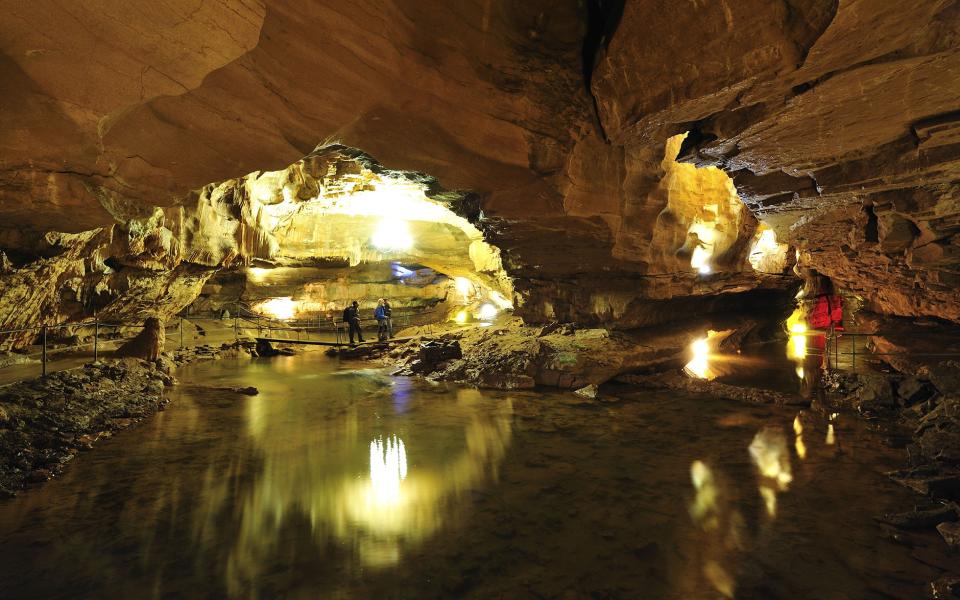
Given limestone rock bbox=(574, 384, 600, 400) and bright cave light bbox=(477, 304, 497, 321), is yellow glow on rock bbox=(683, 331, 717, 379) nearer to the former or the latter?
limestone rock bbox=(574, 384, 600, 400)

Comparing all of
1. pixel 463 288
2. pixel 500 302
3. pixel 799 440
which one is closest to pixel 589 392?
pixel 799 440

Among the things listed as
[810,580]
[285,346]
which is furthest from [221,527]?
[285,346]

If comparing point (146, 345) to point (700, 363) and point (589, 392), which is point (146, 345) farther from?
point (700, 363)

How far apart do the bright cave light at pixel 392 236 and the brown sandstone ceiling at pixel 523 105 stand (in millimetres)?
6842

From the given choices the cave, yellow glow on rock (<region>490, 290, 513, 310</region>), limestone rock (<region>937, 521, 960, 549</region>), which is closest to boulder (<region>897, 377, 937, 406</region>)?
the cave

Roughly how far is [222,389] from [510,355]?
19.4 feet

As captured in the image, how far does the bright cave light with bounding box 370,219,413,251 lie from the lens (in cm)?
1474

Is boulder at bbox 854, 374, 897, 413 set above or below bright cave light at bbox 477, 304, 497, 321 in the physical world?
below

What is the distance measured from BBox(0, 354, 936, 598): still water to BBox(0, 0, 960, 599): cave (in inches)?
1.3

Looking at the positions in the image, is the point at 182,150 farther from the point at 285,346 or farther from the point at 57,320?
the point at 285,346

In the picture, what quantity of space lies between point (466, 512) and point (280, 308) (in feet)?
72.6

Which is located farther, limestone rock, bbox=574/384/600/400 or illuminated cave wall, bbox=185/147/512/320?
illuminated cave wall, bbox=185/147/512/320

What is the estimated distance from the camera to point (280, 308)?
77.0ft

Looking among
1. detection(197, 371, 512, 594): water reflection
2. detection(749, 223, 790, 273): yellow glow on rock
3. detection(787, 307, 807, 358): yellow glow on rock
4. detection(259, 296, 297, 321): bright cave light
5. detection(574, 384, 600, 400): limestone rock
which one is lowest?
detection(197, 371, 512, 594): water reflection
